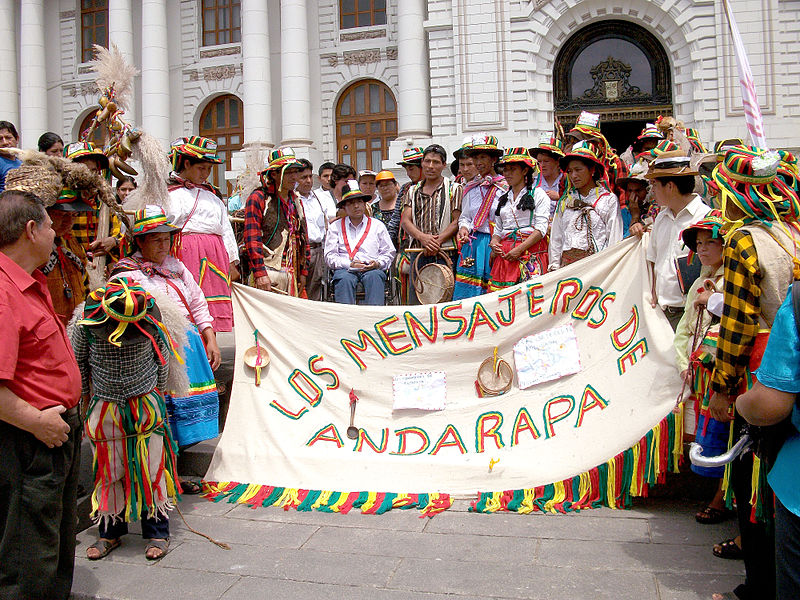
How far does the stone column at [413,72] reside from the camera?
67.3 ft

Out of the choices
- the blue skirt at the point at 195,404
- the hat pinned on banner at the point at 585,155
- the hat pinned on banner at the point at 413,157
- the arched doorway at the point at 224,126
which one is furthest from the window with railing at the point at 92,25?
the blue skirt at the point at 195,404

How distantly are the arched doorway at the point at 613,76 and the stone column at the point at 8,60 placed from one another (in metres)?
18.9

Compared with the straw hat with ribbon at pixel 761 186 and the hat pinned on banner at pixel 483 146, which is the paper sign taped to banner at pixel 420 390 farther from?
the hat pinned on banner at pixel 483 146

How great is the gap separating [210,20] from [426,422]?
76.5ft

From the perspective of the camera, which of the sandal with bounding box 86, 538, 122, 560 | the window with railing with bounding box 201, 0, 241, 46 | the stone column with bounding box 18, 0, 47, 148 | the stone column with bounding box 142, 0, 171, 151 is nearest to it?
the sandal with bounding box 86, 538, 122, 560

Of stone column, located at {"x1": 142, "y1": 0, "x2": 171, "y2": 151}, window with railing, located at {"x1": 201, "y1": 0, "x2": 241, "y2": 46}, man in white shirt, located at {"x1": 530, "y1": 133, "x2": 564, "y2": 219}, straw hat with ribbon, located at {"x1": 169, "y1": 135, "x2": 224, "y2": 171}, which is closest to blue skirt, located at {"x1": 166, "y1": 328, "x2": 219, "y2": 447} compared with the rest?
straw hat with ribbon, located at {"x1": 169, "y1": 135, "x2": 224, "y2": 171}

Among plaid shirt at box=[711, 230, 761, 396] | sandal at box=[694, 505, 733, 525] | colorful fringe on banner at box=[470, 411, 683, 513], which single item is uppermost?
plaid shirt at box=[711, 230, 761, 396]

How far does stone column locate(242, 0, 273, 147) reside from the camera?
73.4 ft

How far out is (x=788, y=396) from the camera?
2324 mm

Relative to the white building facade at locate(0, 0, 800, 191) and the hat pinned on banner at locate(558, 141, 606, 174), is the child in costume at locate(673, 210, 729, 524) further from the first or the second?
the white building facade at locate(0, 0, 800, 191)

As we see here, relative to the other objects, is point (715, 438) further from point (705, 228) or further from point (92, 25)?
point (92, 25)

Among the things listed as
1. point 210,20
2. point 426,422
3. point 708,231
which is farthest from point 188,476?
point 210,20

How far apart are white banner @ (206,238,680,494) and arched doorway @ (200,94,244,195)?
20394mm

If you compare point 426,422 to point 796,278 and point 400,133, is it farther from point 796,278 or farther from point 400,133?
point 400,133
